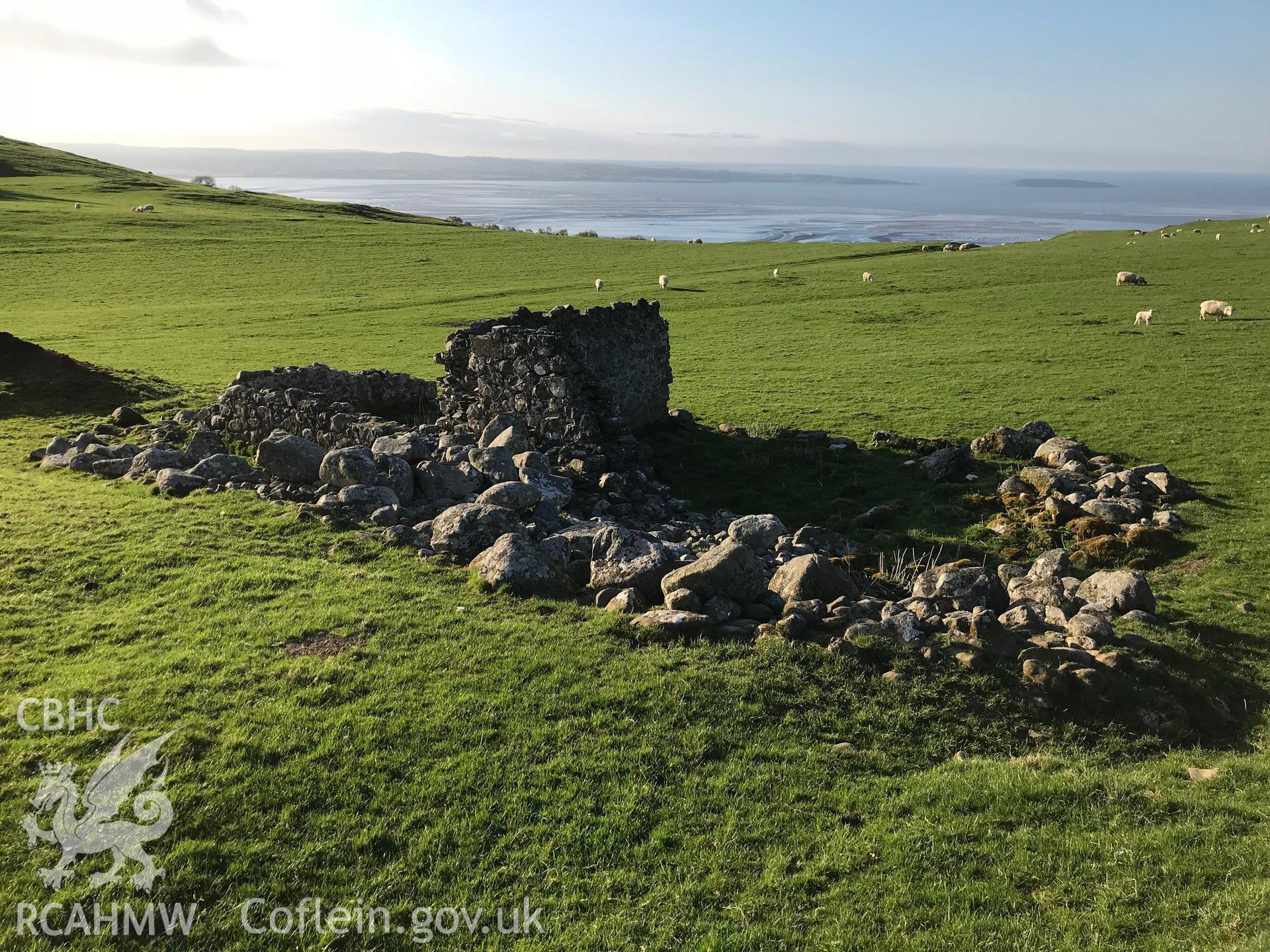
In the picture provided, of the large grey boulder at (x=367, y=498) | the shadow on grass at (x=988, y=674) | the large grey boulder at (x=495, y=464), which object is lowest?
the shadow on grass at (x=988, y=674)

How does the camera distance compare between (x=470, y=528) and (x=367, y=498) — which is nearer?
(x=470, y=528)

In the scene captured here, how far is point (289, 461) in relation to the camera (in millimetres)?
16969

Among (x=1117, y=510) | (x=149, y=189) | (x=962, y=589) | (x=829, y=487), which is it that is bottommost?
(x=962, y=589)

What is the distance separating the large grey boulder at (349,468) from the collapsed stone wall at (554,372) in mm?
5308

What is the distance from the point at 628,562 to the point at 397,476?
6232 mm

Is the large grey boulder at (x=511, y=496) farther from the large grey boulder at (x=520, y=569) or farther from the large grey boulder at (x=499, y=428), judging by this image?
the large grey boulder at (x=499, y=428)

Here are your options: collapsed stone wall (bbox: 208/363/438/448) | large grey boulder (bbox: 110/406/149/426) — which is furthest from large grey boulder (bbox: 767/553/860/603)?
large grey boulder (bbox: 110/406/149/426)

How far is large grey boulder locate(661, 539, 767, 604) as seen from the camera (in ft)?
38.6

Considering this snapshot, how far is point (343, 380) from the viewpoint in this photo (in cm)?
2358

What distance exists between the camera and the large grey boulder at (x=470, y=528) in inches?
544

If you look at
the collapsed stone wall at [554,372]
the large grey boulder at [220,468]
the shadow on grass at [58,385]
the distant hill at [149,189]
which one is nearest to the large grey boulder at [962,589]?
the collapsed stone wall at [554,372]

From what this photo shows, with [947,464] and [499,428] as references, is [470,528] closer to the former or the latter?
[499,428]

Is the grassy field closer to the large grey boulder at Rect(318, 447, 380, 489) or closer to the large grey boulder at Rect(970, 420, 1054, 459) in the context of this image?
the large grey boulder at Rect(318, 447, 380, 489)

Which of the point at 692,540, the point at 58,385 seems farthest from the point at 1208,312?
the point at 58,385
